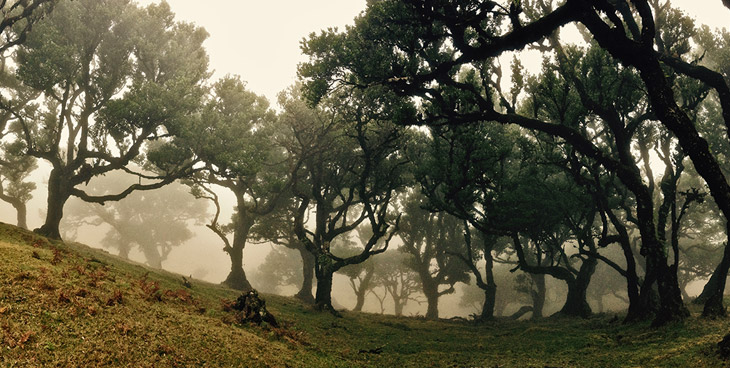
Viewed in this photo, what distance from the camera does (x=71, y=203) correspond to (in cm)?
6406

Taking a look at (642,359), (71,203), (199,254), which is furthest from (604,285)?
(199,254)

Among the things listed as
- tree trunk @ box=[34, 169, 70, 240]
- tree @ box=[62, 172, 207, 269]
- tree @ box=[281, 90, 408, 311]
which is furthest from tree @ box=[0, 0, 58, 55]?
tree @ box=[62, 172, 207, 269]

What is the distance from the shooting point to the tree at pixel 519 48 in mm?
7909

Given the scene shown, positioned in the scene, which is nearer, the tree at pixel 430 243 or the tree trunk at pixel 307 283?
the tree trunk at pixel 307 283

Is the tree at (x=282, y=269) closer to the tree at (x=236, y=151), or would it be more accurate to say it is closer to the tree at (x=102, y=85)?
the tree at (x=236, y=151)

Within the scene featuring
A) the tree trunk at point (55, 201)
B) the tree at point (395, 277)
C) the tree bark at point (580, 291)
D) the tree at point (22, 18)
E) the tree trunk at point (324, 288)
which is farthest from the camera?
the tree at point (395, 277)

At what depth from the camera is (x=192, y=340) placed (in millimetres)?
7352

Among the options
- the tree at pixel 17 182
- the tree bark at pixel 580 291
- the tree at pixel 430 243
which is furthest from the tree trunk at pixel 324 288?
the tree at pixel 17 182

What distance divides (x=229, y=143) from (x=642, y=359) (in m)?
22.9

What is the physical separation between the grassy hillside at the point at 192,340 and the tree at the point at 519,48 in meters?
3.38

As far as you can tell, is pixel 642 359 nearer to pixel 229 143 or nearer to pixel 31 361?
pixel 31 361

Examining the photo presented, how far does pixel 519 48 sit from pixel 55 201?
26.6 meters

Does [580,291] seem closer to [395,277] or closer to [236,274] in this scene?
[236,274]


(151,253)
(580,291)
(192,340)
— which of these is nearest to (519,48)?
(192,340)
